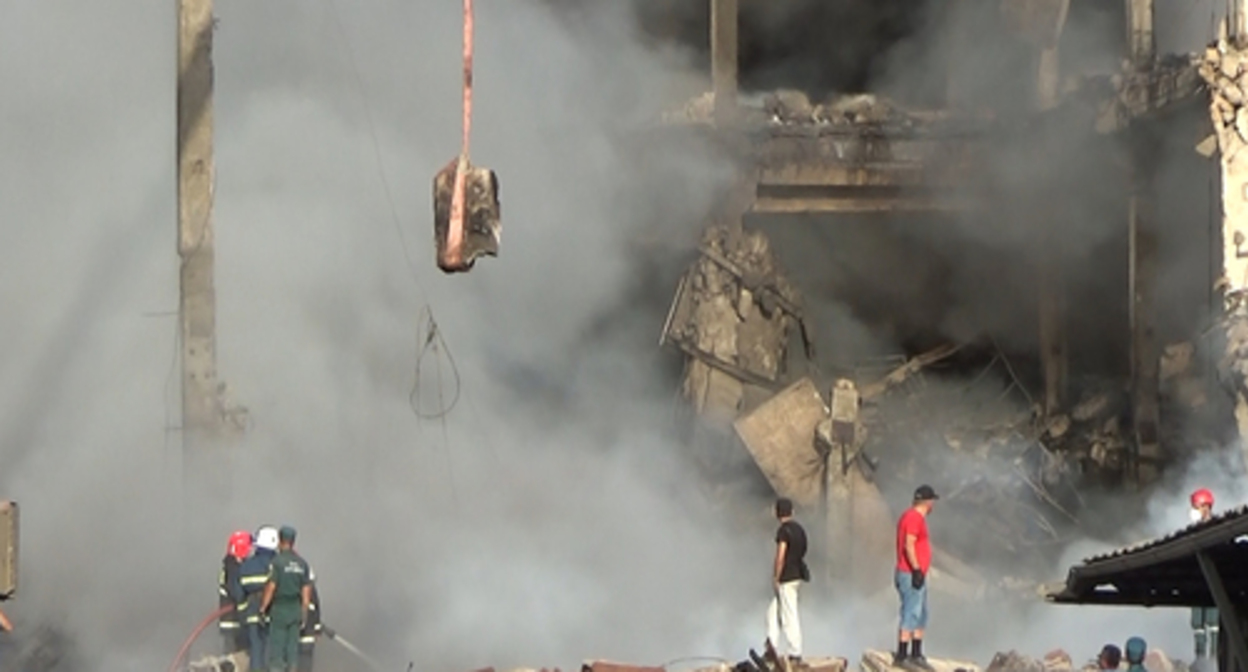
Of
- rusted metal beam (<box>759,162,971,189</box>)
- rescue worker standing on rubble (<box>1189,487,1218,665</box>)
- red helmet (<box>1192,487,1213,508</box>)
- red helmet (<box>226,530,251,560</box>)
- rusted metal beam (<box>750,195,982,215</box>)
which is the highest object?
rusted metal beam (<box>759,162,971,189</box>)

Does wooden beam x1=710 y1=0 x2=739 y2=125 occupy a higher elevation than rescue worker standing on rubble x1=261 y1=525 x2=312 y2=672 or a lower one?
higher

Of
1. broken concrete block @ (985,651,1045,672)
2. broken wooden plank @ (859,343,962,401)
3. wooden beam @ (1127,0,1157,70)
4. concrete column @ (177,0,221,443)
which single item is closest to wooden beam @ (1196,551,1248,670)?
broken concrete block @ (985,651,1045,672)

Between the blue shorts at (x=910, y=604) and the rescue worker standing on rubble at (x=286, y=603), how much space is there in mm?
3022

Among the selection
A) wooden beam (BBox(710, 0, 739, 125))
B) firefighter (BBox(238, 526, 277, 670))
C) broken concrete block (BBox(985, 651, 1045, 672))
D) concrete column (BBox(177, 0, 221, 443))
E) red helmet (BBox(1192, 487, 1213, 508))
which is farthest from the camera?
wooden beam (BBox(710, 0, 739, 125))

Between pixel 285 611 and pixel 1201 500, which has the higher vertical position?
pixel 1201 500

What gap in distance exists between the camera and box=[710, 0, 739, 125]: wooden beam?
17406 millimetres

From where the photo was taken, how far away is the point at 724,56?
58.2ft

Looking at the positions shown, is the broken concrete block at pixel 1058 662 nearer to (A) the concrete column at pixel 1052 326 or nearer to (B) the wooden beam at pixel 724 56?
(A) the concrete column at pixel 1052 326

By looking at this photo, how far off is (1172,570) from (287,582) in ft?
17.4

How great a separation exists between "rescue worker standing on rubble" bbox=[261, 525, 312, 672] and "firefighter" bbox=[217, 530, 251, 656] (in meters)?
0.43

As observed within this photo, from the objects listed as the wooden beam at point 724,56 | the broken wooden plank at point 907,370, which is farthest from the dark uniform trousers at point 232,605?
the broken wooden plank at point 907,370

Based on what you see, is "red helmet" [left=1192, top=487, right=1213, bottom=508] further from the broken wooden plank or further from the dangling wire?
the broken wooden plank

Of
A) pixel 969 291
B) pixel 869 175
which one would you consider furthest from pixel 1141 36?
pixel 969 291

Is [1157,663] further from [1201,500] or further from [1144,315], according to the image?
[1144,315]
